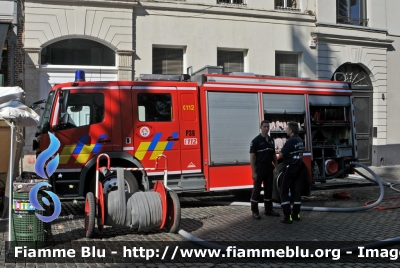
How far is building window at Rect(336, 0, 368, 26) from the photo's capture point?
794 inches

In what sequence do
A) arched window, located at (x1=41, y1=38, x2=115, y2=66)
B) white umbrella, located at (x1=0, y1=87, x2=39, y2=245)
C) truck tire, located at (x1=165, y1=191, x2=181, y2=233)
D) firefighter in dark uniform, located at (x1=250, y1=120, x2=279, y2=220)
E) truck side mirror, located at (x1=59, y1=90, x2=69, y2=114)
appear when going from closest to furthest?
white umbrella, located at (x1=0, y1=87, x2=39, y2=245), truck tire, located at (x1=165, y1=191, x2=181, y2=233), firefighter in dark uniform, located at (x1=250, y1=120, x2=279, y2=220), truck side mirror, located at (x1=59, y1=90, x2=69, y2=114), arched window, located at (x1=41, y1=38, x2=115, y2=66)

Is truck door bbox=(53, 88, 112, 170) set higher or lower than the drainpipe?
lower

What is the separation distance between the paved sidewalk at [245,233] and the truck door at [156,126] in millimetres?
1333

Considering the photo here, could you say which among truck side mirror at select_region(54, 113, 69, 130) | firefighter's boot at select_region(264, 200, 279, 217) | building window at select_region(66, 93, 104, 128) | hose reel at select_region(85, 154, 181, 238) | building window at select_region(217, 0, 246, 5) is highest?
building window at select_region(217, 0, 246, 5)

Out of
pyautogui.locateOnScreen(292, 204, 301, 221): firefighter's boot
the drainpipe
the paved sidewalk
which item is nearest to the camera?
the paved sidewalk

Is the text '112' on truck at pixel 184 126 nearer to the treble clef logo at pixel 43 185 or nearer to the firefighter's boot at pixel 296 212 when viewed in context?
the firefighter's boot at pixel 296 212

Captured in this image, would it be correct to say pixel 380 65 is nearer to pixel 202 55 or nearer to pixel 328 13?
pixel 328 13

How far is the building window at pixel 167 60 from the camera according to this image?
17.1 meters

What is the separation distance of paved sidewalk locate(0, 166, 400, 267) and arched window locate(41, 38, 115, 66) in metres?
6.62

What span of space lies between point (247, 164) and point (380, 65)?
12530mm

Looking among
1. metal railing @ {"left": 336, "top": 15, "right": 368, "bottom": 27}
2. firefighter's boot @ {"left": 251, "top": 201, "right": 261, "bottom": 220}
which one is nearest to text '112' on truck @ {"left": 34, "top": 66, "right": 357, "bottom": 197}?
firefighter's boot @ {"left": 251, "top": 201, "right": 261, "bottom": 220}

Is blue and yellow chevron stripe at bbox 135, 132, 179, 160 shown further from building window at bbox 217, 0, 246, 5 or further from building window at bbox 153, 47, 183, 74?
building window at bbox 217, 0, 246, 5

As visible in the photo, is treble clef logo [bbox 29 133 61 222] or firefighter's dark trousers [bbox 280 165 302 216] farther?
firefighter's dark trousers [bbox 280 165 302 216]

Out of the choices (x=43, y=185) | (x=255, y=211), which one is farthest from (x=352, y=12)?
(x=43, y=185)
